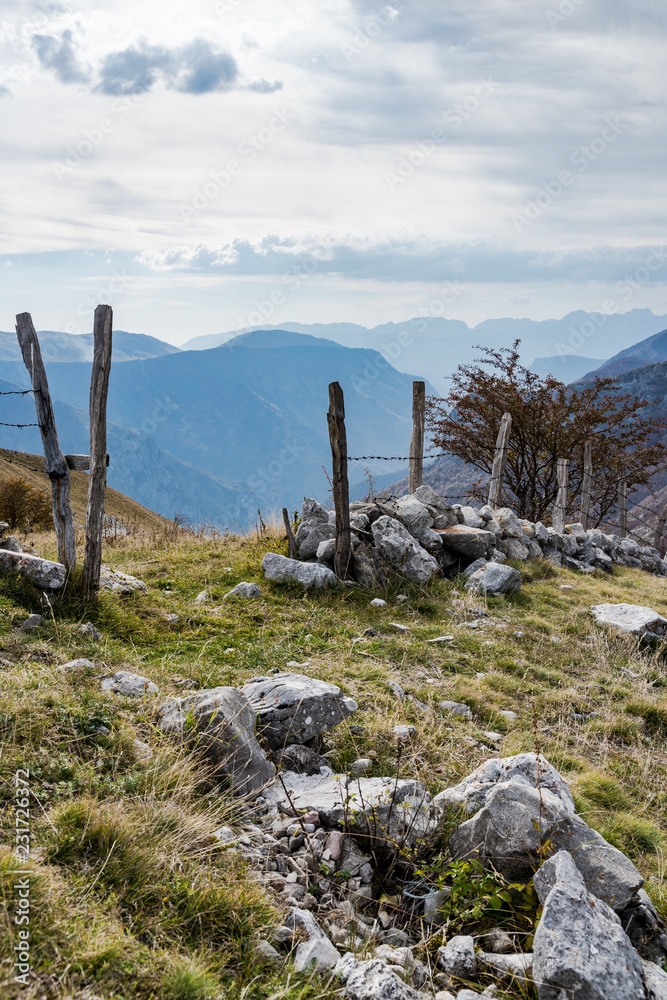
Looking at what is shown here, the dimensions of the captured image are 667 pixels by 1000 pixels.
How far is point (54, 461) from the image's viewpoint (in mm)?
7398

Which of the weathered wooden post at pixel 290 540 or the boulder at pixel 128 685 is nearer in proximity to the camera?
the boulder at pixel 128 685

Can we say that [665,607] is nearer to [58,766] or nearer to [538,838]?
[538,838]

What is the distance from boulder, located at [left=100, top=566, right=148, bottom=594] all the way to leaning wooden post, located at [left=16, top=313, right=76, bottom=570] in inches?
23.9

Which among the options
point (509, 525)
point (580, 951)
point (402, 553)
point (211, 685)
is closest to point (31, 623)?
point (211, 685)

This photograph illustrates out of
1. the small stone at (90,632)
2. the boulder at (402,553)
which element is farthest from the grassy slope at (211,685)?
the boulder at (402,553)

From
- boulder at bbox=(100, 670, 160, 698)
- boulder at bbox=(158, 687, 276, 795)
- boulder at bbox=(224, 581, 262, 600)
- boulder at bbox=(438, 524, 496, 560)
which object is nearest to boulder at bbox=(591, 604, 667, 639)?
boulder at bbox=(438, 524, 496, 560)

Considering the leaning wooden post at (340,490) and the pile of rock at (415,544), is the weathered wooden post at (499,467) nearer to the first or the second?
the pile of rock at (415,544)

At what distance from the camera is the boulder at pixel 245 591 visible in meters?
8.55

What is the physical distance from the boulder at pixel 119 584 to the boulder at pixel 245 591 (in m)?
1.23

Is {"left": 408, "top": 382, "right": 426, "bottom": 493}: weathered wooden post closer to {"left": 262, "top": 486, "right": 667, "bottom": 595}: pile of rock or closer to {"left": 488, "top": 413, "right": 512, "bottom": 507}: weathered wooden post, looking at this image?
{"left": 262, "top": 486, "right": 667, "bottom": 595}: pile of rock

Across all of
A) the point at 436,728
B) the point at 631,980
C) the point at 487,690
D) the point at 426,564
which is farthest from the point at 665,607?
the point at 631,980

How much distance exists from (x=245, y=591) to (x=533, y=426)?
50.0 ft

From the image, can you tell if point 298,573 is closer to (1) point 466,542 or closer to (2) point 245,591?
(2) point 245,591

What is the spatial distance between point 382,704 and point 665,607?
8.65 metres
